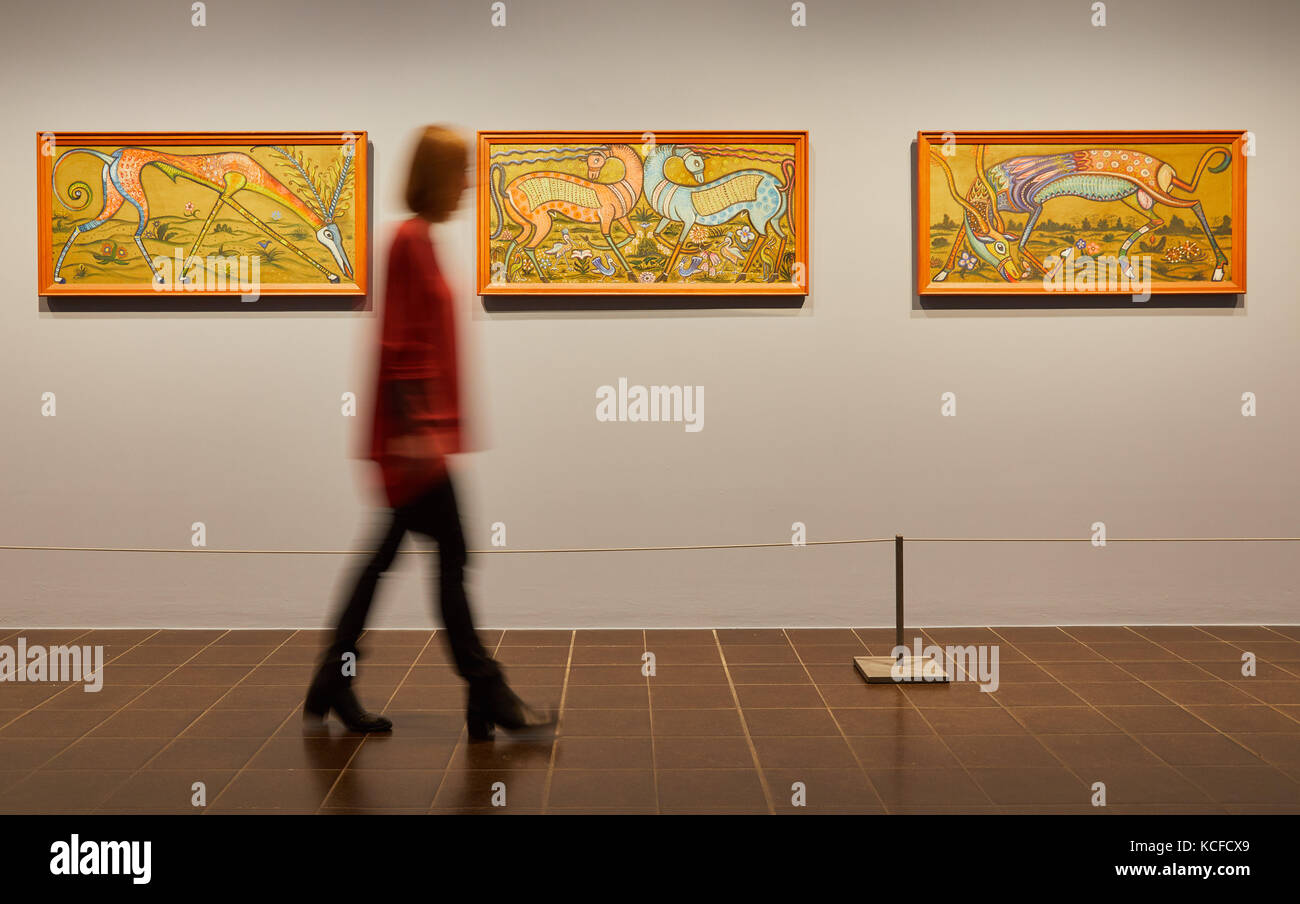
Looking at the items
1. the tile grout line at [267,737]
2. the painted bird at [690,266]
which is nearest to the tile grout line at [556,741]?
the tile grout line at [267,737]

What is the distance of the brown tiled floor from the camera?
2.53 m

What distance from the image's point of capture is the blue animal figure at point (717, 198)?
14.6 ft

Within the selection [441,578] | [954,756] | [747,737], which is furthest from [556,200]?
[954,756]

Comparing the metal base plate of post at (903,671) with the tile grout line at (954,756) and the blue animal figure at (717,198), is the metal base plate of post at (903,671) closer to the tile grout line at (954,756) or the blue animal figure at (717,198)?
→ the tile grout line at (954,756)

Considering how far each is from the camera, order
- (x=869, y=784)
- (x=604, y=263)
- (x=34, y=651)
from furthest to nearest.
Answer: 1. (x=604, y=263)
2. (x=34, y=651)
3. (x=869, y=784)

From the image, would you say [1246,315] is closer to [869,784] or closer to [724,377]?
[724,377]

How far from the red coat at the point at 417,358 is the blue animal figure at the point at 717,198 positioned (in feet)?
5.98

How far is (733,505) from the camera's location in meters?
4.58

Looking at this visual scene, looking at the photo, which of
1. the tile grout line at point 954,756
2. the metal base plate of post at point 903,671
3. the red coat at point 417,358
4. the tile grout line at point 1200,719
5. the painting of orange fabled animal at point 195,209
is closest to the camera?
the tile grout line at point 954,756

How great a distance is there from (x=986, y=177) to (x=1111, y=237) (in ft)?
2.02

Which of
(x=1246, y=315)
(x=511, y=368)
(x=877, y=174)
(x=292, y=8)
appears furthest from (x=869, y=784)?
(x=292, y=8)

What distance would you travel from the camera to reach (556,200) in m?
4.43

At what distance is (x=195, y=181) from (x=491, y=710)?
2867 millimetres

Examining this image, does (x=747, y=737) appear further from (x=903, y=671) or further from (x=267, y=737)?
(x=267, y=737)
